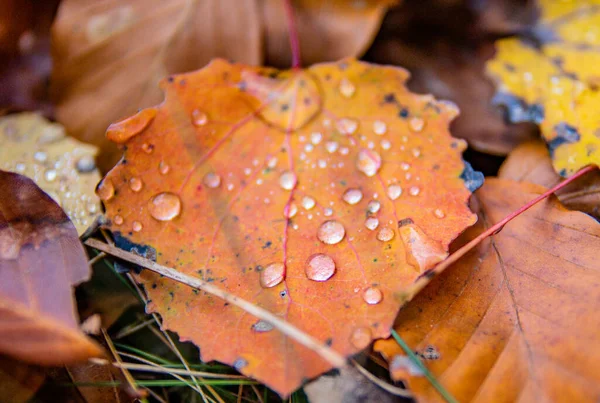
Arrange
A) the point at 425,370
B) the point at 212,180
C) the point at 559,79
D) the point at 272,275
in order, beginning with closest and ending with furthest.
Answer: the point at 425,370 → the point at 272,275 → the point at 212,180 → the point at 559,79

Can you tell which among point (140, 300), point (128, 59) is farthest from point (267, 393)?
point (128, 59)

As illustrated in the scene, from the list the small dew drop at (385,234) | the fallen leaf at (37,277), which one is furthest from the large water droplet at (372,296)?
the fallen leaf at (37,277)

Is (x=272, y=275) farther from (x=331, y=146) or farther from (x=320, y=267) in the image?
(x=331, y=146)

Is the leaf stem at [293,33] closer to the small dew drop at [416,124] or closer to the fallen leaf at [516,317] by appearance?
the small dew drop at [416,124]

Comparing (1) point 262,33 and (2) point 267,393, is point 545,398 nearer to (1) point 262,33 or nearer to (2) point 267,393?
(2) point 267,393

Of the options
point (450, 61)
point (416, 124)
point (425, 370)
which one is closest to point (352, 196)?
point (416, 124)

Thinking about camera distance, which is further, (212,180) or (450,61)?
(450,61)
